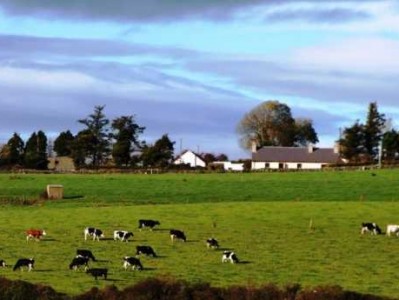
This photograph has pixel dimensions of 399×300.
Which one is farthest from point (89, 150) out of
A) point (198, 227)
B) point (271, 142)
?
point (198, 227)

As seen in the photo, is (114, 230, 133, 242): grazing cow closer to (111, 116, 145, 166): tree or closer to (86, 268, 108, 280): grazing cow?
(86, 268, 108, 280): grazing cow

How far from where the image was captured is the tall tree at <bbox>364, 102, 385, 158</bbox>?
6156 inches

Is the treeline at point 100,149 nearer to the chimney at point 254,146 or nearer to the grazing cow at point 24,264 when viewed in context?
the chimney at point 254,146

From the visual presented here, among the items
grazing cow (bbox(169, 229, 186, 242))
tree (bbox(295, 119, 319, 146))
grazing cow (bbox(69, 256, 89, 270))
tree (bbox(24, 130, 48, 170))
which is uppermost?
tree (bbox(295, 119, 319, 146))

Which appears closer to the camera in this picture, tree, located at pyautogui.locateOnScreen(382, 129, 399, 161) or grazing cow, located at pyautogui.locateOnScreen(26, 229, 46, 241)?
grazing cow, located at pyautogui.locateOnScreen(26, 229, 46, 241)

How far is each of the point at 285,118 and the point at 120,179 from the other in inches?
3625

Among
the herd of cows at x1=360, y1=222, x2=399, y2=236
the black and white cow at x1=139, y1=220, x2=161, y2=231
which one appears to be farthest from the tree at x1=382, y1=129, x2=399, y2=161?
the black and white cow at x1=139, y1=220, x2=161, y2=231

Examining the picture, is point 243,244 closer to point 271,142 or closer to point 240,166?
point 240,166

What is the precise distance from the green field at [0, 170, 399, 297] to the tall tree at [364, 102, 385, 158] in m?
64.2

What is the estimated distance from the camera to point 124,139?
537 feet

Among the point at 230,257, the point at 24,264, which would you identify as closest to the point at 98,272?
the point at 24,264

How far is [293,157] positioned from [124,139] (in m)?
34.4

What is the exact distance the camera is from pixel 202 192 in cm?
8388

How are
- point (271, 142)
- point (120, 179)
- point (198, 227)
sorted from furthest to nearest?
point (271, 142)
point (120, 179)
point (198, 227)
